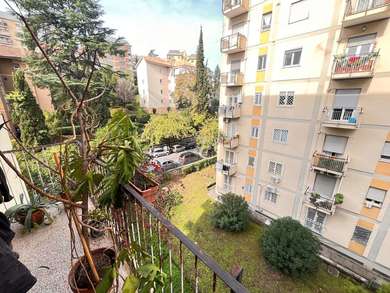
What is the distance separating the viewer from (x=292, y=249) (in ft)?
19.2

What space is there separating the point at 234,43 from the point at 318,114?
4.52 meters

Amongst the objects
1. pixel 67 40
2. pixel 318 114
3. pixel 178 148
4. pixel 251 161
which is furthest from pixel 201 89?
pixel 318 114

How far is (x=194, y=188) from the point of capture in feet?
37.6

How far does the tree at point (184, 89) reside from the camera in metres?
22.8

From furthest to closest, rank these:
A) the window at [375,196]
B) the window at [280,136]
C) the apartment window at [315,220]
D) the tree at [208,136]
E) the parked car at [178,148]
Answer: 1. the parked car at [178,148]
2. the tree at [208,136]
3. the window at [280,136]
4. the apartment window at [315,220]
5. the window at [375,196]

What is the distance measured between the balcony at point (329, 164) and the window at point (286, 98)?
7.28 feet

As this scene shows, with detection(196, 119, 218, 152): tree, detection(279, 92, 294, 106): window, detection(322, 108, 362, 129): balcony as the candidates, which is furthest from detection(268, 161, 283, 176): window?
detection(196, 119, 218, 152): tree

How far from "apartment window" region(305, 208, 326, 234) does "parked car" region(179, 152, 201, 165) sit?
910 cm

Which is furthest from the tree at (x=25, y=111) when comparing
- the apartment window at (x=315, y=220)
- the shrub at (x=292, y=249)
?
the apartment window at (x=315, y=220)

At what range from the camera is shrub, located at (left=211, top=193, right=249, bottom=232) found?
766 cm

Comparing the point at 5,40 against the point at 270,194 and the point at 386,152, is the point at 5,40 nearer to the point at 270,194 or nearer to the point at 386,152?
the point at 270,194

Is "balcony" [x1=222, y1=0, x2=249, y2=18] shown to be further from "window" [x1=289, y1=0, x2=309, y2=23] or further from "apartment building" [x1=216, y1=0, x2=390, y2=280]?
"window" [x1=289, y1=0, x2=309, y2=23]

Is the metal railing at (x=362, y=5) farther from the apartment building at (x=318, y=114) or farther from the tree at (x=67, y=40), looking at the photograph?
the tree at (x=67, y=40)

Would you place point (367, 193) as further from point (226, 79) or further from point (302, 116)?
point (226, 79)
